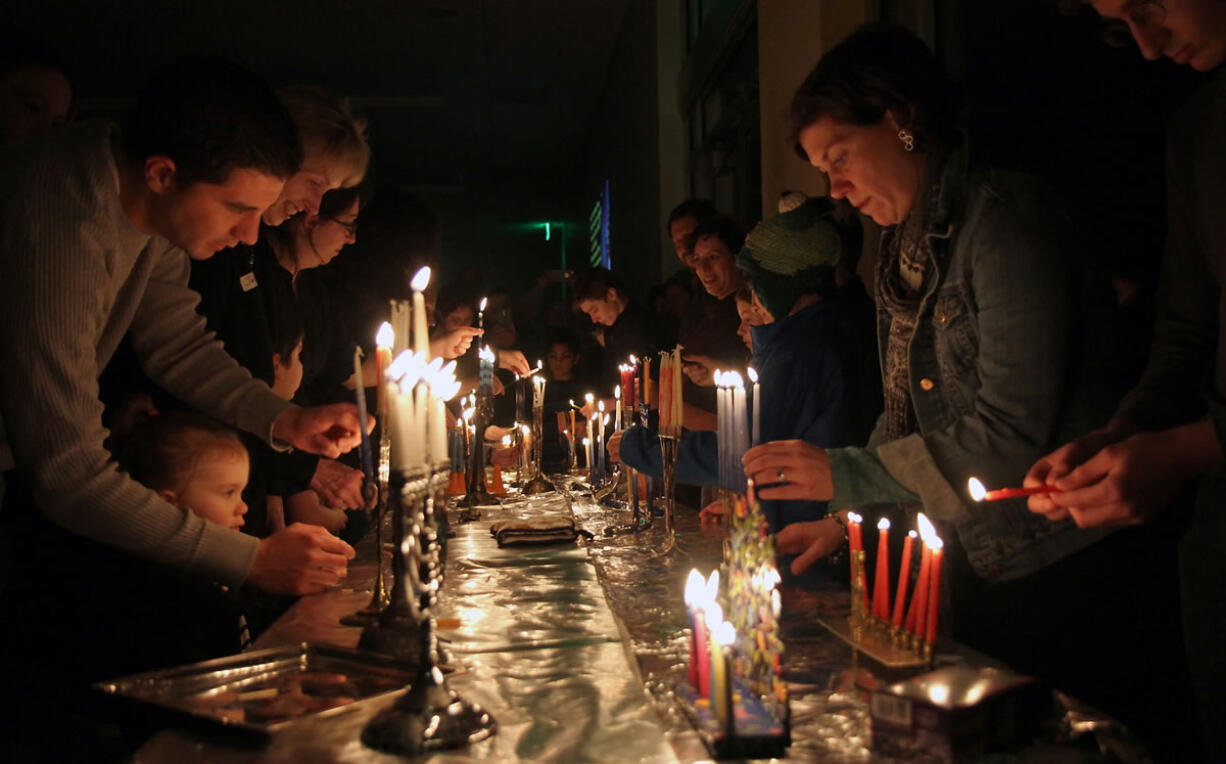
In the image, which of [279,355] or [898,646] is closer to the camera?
[898,646]

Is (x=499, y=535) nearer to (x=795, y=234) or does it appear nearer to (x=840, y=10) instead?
(x=795, y=234)

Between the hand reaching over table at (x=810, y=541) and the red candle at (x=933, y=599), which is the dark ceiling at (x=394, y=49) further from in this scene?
the red candle at (x=933, y=599)

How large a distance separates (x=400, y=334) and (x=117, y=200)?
74cm

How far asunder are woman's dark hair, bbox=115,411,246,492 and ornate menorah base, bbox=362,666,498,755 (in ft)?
3.34

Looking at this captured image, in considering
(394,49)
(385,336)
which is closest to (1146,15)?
(385,336)

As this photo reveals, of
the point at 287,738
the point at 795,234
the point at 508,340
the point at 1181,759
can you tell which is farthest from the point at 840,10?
the point at 508,340

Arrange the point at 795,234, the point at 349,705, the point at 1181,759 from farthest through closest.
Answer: the point at 795,234, the point at 1181,759, the point at 349,705

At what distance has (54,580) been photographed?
1.71 metres

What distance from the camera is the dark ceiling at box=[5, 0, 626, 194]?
8.35 m

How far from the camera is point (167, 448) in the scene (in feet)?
6.62

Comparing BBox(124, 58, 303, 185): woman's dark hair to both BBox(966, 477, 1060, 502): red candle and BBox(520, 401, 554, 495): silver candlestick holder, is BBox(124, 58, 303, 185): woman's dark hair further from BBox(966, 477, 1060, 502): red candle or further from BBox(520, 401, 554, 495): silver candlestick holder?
BBox(520, 401, 554, 495): silver candlestick holder

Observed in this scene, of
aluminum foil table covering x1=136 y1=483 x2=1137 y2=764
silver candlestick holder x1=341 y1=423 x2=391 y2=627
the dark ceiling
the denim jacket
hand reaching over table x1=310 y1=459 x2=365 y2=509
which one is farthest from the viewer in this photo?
the dark ceiling

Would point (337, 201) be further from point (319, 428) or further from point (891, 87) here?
point (891, 87)

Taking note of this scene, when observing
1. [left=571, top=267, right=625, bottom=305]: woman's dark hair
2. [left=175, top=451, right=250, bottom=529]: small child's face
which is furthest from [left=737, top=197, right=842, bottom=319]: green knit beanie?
[left=571, top=267, right=625, bottom=305]: woman's dark hair
